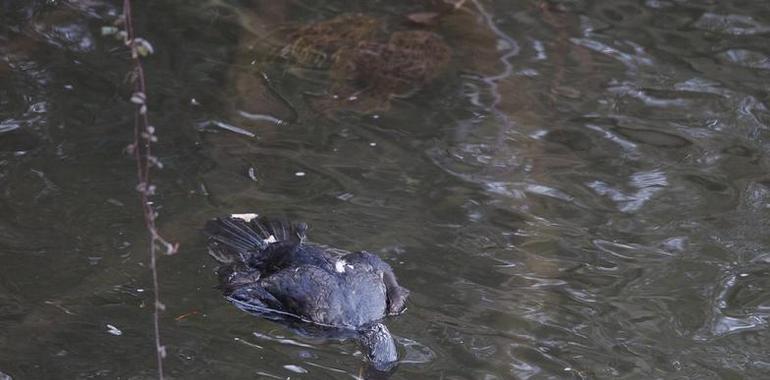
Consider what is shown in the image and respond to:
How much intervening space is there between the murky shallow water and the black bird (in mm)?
113

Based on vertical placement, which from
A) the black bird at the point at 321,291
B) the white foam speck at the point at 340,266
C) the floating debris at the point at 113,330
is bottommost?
the floating debris at the point at 113,330

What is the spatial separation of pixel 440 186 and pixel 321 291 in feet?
5.31

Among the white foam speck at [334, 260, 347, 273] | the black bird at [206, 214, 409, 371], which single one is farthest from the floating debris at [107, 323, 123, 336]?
the white foam speck at [334, 260, 347, 273]

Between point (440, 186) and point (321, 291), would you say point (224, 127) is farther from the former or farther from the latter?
point (321, 291)

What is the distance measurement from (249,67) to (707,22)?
12.9ft

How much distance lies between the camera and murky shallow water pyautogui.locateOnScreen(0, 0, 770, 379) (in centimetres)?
555

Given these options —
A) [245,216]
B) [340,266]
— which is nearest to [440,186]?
[245,216]

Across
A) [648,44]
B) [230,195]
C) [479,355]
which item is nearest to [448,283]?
[479,355]

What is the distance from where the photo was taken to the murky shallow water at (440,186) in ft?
18.2

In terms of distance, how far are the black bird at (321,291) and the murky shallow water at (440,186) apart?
0.37ft

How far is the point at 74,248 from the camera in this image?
6.07 meters

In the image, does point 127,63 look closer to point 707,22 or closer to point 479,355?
point 479,355

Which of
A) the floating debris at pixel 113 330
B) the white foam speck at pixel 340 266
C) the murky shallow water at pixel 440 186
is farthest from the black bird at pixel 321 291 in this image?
the floating debris at pixel 113 330

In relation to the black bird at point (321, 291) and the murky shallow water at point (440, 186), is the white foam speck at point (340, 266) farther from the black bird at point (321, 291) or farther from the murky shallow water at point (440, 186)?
the murky shallow water at point (440, 186)
